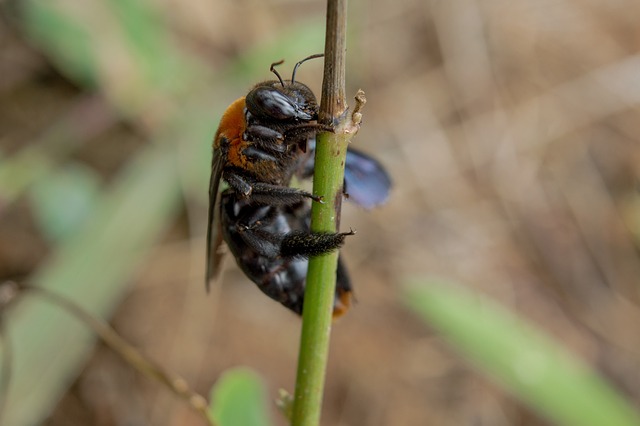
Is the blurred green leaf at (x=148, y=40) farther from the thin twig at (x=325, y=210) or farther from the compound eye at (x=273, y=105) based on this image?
the thin twig at (x=325, y=210)

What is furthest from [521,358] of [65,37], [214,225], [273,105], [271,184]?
[65,37]

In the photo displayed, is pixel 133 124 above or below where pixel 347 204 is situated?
below

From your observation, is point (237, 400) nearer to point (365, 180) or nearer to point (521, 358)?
point (365, 180)

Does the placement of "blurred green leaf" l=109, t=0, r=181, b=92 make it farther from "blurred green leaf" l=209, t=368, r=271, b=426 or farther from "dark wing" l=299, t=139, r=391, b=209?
"blurred green leaf" l=209, t=368, r=271, b=426

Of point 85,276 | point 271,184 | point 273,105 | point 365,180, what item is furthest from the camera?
point 85,276

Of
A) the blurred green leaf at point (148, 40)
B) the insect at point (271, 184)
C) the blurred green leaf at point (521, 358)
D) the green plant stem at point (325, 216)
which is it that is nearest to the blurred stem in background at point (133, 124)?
the blurred green leaf at point (148, 40)

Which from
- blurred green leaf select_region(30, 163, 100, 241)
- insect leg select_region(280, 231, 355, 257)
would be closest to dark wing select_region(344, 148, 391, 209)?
insect leg select_region(280, 231, 355, 257)
